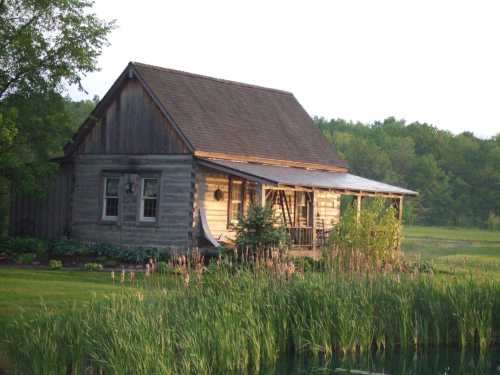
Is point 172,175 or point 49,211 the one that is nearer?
point 172,175

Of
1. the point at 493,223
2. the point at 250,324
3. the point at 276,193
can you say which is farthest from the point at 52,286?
the point at 493,223

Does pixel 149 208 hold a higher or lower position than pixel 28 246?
higher

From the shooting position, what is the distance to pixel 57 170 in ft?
105

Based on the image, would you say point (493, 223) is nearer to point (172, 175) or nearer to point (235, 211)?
point (235, 211)

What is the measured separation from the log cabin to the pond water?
1127 cm

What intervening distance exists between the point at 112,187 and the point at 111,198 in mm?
401

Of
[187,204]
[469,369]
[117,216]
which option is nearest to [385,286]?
[469,369]

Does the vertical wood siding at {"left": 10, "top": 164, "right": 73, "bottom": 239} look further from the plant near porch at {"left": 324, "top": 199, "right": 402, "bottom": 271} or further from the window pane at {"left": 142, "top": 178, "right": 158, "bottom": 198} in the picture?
the plant near porch at {"left": 324, "top": 199, "right": 402, "bottom": 271}

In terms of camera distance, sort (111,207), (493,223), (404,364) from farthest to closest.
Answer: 1. (493,223)
2. (111,207)
3. (404,364)

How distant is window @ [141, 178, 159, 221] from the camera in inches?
1216

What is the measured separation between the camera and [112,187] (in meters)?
32.2

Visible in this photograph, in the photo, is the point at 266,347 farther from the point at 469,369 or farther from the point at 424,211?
the point at 424,211

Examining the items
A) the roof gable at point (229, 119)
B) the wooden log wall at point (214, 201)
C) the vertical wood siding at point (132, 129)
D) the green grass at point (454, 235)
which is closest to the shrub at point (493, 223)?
the green grass at point (454, 235)

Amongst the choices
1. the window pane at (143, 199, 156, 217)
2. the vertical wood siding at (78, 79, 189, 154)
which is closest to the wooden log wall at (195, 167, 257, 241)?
the vertical wood siding at (78, 79, 189, 154)
